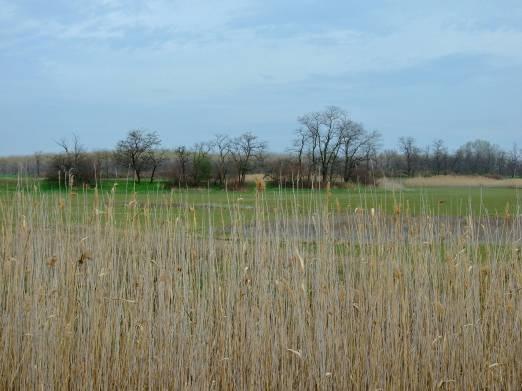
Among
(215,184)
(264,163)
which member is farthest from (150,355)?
(264,163)

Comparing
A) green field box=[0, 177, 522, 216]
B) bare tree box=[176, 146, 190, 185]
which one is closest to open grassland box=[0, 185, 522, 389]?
green field box=[0, 177, 522, 216]

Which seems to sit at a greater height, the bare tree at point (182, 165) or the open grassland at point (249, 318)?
the bare tree at point (182, 165)

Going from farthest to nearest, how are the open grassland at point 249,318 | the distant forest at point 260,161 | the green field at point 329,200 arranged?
1. the distant forest at point 260,161
2. the green field at point 329,200
3. the open grassland at point 249,318

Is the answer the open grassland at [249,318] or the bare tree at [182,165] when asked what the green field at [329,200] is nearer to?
the open grassland at [249,318]

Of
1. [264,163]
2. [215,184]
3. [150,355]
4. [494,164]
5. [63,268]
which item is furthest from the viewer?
[494,164]

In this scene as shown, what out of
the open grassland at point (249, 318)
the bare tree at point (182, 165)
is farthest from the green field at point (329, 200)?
the bare tree at point (182, 165)

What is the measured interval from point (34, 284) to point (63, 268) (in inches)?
8.7

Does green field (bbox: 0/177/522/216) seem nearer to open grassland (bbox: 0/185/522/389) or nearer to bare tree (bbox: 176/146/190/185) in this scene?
open grassland (bbox: 0/185/522/389)

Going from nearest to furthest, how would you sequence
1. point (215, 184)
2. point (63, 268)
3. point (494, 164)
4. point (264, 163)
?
point (63, 268) < point (215, 184) < point (264, 163) < point (494, 164)

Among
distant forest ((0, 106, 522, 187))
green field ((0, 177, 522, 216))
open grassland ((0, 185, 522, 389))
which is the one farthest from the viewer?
distant forest ((0, 106, 522, 187))

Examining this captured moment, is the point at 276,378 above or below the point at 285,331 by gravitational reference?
below

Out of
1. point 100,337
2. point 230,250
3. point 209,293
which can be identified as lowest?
point 100,337

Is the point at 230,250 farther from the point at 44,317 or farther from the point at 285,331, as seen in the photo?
the point at 44,317

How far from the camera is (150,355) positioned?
362 cm
